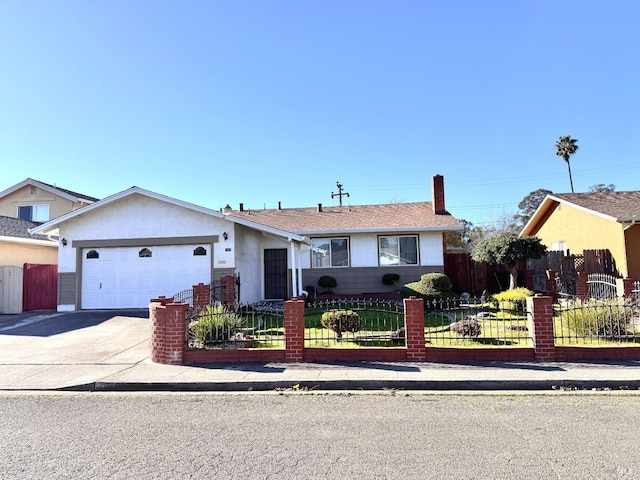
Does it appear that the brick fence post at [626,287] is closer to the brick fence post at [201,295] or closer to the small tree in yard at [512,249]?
the small tree in yard at [512,249]

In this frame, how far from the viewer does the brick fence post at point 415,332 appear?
7590mm

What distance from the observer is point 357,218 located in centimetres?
1920

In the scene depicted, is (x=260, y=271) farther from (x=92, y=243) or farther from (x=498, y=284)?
(x=498, y=284)

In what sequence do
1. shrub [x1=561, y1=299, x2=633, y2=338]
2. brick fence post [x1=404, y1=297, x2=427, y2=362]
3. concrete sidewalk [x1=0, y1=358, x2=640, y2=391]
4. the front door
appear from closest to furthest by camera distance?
concrete sidewalk [x1=0, y1=358, x2=640, y2=391], brick fence post [x1=404, y1=297, x2=427, y2=362], shrub [x1=561, y1=299, x2=633, y2=338], the front door

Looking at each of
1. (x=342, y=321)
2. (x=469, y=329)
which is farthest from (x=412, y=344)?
(x=342, y=321)

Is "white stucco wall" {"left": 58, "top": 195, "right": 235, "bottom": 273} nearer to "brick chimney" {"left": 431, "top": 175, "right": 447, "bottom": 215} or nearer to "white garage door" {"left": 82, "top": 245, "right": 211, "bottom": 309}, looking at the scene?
"white garage door" {"left": 82, "top": 245, "right": 211, "bottom": 309}

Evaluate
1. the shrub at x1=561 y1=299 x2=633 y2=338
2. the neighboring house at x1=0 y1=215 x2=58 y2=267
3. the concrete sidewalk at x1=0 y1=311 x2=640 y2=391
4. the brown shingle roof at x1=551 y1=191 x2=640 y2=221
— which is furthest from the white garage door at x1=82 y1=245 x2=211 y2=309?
the brown shingle roof at x1=551 y1=191 x2=640 y2=221

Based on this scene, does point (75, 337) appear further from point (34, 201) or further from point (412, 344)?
point (34, 201)

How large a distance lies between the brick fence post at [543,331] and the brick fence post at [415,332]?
1.96m

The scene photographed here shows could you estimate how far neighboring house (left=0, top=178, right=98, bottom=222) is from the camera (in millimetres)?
23312

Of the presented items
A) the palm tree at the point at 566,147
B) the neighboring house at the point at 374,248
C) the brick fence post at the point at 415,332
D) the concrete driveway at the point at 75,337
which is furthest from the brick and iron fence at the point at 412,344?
the palm tree at the point at 566,147

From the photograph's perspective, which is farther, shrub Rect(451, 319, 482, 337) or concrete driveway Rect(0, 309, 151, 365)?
shrub Rect(451, 319, 482, 337)

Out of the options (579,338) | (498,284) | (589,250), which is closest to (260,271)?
(498,284)

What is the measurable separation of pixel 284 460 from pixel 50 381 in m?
5.08
